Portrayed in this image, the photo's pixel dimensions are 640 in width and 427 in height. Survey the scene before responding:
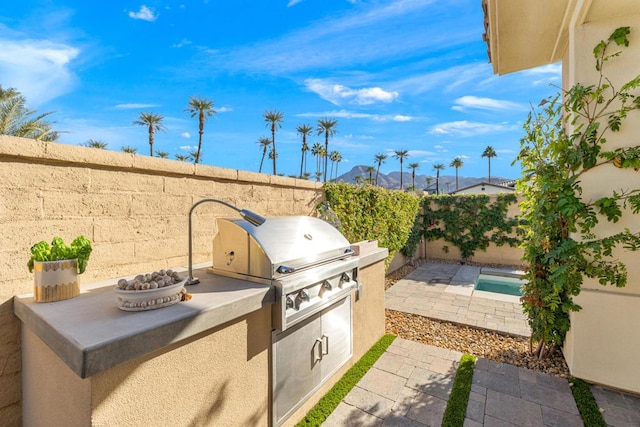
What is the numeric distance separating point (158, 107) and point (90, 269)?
1580 inches

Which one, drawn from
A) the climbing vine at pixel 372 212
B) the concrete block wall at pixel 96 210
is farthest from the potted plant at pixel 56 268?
the climbing vine at pixel 372 212

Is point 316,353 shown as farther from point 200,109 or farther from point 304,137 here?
point 304,137

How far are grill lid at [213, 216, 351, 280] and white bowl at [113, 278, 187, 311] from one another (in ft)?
2.38

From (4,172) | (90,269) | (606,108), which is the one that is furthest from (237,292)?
(606,108)

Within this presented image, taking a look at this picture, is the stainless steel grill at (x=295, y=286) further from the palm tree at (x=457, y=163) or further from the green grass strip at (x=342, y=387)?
the palm tree at (x=457, y=163)

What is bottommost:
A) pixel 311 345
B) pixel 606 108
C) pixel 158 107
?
pixel 311 345

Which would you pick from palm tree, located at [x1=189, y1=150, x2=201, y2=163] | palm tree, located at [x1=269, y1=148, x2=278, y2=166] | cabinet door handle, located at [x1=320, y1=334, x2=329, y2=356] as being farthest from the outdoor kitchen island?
palm tree, located at [x1=269, y1=148, x2=278, y2=166]

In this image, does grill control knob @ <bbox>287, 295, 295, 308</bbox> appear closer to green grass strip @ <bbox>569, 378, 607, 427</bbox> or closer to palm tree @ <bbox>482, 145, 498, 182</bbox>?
green grass strip @ <bbox>569, 378, 607, 427</bbox>

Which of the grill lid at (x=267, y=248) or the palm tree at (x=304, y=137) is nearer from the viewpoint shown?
the grill lid at (x=267, y=248)

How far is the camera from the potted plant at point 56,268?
1722 mm

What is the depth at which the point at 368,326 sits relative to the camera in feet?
13.0

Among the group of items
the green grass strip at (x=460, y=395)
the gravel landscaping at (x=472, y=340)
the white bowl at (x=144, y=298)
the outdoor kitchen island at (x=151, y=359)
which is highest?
the white bowl at (x=144, y=298)

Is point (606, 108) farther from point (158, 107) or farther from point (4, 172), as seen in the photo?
point (158, 107)

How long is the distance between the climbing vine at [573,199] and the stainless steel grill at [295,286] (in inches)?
107
